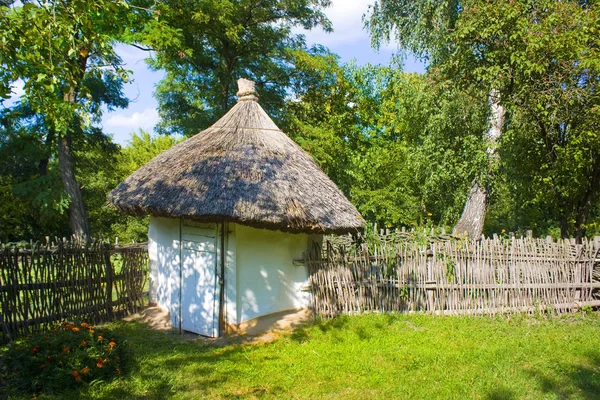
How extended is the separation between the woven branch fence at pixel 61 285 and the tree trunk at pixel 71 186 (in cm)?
568

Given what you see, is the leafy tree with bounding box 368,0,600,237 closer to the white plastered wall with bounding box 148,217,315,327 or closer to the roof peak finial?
the roof peak finial

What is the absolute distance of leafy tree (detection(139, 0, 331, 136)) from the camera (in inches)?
563

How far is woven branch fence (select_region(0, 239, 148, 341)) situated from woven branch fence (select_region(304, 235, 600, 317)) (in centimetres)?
361

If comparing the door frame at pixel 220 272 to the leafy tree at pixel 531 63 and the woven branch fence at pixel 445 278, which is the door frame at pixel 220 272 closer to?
the woven branch fence at pixel 445 278

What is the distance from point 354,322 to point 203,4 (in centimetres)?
1062

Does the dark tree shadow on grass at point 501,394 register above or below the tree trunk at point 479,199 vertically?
below

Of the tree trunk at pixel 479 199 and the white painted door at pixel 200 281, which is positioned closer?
the white painted door at pixel 200 281

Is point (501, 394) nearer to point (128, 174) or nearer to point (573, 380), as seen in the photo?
point (573, 380)

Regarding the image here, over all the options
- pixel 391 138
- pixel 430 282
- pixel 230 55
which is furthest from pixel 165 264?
pixel 391 138

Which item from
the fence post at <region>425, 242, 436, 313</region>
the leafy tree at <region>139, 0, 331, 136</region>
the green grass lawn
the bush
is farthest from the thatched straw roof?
the leafy tree at <region>139, 0, 331, 136</region>

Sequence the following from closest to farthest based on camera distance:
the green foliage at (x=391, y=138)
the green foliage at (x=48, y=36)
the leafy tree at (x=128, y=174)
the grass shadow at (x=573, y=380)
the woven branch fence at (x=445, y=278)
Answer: the green foliage at (x=48, y=36) → the grass shadow at (x=573, y=380) → the woven branch fence at (x=445, y=278) → the green foliage at (x=391, y=138) → the leafy tree at (x=128, y=174)

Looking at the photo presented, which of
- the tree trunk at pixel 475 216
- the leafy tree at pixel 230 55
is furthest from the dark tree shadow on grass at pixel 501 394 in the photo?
the leafy tree at pixel 230 55

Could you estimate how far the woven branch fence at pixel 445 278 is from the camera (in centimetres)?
804

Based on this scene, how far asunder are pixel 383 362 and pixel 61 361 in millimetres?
3984
